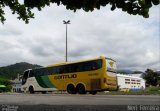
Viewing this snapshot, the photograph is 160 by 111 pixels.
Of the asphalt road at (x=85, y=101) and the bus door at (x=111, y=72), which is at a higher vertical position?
the bus door at (x=111, y=72)

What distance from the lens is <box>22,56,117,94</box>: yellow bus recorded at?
27.1m

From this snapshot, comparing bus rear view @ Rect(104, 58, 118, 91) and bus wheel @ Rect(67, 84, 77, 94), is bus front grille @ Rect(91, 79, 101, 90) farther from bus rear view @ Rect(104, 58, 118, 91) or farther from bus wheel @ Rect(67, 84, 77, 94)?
bus wheel @ Rect(67, 84, 77, 94)

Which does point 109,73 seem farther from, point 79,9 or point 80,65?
point 79,9

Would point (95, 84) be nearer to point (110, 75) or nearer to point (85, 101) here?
point (110, 75)

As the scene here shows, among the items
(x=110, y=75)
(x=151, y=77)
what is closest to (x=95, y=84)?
(x=110, y=75)

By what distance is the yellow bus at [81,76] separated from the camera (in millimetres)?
27062

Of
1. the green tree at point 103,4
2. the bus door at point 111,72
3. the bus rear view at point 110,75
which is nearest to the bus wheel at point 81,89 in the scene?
the bus rear view at point 110,75

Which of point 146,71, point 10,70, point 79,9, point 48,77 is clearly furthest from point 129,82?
point 79,9

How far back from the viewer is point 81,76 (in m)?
28.4

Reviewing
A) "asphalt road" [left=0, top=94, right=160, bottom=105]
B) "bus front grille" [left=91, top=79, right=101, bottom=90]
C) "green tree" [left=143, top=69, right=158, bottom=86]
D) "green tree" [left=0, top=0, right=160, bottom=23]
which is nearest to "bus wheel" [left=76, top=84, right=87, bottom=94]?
"bus front grille" [left=91, top=79, right=101, bottom=90]

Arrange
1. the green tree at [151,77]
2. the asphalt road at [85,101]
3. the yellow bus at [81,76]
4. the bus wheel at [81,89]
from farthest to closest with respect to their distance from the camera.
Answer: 1. the green tree at [151,77]
2. the bus wheel at [81,89]
3. the yellow bus at [81,76]
4. the asphalt road at [85,101]

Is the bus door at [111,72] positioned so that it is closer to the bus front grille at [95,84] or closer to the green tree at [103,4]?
the bus front grille at [95,84]

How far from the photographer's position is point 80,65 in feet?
94.3

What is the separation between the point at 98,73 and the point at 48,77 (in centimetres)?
731
